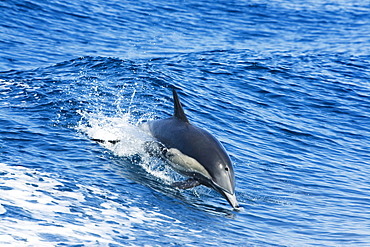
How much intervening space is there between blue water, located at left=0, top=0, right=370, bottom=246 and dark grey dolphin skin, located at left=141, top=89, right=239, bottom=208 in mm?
412

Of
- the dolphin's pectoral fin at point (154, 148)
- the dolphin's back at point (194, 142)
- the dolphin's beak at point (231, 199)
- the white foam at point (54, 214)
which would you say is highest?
the dolphin's back at point (194, 142)

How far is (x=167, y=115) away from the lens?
1530cm

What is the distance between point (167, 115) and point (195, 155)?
5.27 meters

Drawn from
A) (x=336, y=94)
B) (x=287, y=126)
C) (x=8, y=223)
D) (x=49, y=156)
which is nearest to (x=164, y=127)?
(x=49, y=156)

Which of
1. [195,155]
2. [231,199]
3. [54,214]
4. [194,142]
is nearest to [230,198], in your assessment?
[231,199]

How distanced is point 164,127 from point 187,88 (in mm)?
7434

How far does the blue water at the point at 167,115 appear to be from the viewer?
9086 millimetres

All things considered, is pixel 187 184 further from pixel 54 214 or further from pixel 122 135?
pixel 122 135

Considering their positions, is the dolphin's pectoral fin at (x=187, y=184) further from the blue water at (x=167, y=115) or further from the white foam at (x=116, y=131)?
the white foam at (x=116, y=131)

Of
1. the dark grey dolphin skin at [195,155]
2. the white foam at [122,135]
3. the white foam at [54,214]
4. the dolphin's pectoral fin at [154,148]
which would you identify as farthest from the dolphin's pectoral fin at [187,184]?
the white foam at [122,135]

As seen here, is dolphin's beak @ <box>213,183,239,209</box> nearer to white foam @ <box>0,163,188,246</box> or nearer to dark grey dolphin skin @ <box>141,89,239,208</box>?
dark grey dolphin skin @ <box>141,89,239,208</box>

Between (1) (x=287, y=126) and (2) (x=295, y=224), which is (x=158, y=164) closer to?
(2) (x=295, y=224)

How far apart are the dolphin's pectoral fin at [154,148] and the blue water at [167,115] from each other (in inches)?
8.0

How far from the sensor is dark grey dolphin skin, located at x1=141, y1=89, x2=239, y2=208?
390 inches
